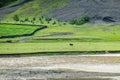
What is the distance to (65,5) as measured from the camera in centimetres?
13825

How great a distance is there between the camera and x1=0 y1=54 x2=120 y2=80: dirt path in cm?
4379

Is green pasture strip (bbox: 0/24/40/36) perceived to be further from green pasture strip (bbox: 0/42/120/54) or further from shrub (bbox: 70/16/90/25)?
shrub (bbox: 70/16/90/25)

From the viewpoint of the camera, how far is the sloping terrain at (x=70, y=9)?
126062mm

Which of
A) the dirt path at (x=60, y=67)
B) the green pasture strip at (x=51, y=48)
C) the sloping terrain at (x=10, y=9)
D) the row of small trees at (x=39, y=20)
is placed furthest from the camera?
the sloping terrain at (x=10, y=9)

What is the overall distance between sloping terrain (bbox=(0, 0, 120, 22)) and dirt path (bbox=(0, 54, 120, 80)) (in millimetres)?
65396

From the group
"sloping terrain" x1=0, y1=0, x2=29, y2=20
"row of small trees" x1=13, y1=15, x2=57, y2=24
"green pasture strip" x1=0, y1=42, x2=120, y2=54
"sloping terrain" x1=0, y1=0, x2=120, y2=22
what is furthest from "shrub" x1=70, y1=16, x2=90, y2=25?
"green pasture strip" x1=0, y1=42, x2=120, y2=54

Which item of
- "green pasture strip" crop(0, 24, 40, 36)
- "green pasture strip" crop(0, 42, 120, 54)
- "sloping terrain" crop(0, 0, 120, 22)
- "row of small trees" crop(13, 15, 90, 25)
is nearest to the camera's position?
"green pasture strip" crop(0, 42, 120, 54)

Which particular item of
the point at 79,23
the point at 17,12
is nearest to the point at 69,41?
the point at 79,23

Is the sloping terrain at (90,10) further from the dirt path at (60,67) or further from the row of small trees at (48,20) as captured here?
the dirt path at (60,67)

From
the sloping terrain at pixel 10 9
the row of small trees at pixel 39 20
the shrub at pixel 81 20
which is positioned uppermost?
the shrub at pixel 81 20

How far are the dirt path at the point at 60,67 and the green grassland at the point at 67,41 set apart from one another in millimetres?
7349

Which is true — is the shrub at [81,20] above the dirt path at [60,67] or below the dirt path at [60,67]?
below

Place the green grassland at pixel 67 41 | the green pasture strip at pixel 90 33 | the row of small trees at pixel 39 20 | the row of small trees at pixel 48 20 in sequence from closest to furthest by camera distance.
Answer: the green grassland at pixel 67 41, the green pasture strip at pixel 90 33, the row of small trees at pixel 48 20, the row of small trees at pixel 39 20

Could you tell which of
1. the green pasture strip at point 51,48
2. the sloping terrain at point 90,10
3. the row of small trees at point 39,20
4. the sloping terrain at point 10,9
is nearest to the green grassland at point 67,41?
the green pasture strip at point 51,48
